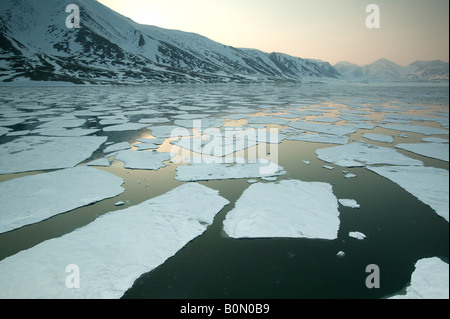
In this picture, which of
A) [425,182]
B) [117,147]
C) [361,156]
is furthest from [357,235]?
[117,147]

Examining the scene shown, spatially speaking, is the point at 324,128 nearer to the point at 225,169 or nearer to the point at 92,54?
the point at 225,169

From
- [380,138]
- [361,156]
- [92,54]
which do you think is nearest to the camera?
[361,156]

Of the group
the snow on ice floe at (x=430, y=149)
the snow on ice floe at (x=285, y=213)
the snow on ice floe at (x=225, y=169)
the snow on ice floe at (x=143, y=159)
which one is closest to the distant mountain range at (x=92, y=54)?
the snow on ice floe at (x=143, y=159)

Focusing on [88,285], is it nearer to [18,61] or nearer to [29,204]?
[29,204]

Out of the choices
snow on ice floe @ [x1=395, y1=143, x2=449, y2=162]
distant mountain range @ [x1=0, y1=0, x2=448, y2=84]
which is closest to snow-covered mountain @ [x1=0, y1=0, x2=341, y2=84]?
distant mountain range @ [x1=0, y1=0, x2=448, y2=84]

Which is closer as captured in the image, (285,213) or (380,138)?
(285,213)

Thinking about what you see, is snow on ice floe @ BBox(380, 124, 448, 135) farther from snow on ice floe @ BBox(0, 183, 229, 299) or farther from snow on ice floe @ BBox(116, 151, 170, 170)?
snow on ice floe @ BBox(116, 151, 170, 170)

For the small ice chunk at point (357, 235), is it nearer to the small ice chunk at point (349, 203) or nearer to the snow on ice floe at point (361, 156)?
the small ice chunk at point (349, 203)
